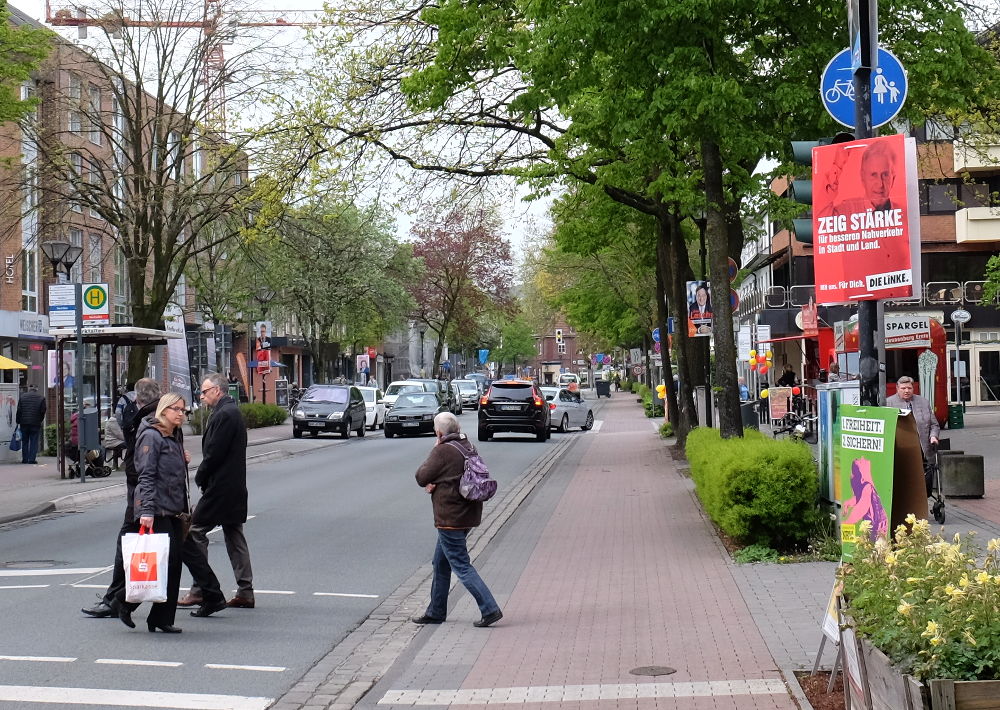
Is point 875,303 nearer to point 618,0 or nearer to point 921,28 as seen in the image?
point 618,0

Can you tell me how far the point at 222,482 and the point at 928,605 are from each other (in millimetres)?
6396

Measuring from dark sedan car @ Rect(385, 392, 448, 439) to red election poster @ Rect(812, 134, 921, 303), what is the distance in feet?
101

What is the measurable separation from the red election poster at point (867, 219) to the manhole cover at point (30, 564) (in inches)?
306

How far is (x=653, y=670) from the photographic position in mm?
7418

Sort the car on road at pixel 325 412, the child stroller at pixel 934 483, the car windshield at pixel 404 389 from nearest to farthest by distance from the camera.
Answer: the child stroller at pixel 934 483 < the car on road at pixel 325 412 < the car windshield at pixel 404 389

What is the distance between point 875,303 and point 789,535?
3.66m

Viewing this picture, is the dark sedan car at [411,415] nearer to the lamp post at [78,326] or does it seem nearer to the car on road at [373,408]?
the car on road at [373,408]

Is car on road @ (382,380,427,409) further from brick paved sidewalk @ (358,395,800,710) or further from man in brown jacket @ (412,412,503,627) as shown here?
man in brown jacket @ (412,412,503,627)

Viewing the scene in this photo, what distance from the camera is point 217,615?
9.73 meters

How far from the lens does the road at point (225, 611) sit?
7355mm

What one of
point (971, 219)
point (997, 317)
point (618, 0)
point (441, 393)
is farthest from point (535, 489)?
point (997, 317)

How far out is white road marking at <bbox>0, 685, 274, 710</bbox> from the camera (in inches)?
269

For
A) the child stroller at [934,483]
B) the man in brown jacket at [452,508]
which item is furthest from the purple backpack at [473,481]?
the child stroller at [934,483]

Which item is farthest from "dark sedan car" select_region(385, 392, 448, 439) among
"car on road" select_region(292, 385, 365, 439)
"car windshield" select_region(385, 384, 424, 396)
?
"car windshield" select_region(385, 384, 424, 396)
